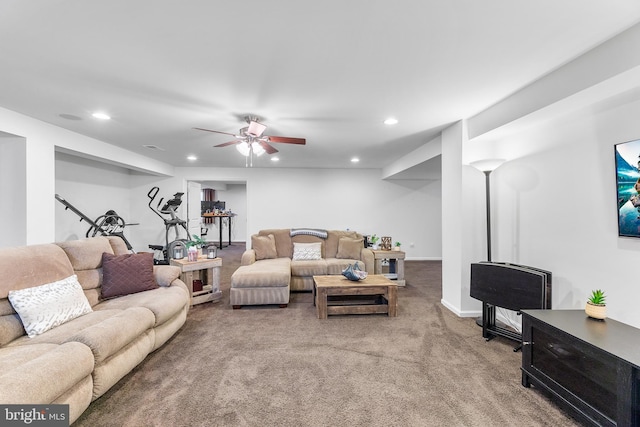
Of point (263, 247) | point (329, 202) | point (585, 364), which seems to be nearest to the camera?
point (585, 364)

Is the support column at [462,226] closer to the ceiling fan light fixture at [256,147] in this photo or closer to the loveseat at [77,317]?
the ceiling fan light fixture at [256,147]

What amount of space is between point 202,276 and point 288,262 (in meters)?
1.31

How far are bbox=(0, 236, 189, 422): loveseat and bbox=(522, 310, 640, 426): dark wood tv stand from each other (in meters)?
2.90

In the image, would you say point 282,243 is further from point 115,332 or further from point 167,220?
point 115,332

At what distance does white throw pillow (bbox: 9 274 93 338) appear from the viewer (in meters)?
1.93

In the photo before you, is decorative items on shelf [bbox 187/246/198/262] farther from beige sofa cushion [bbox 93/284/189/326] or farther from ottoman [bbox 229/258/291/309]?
beige sofa cushion [bbox 93/284/189/326]

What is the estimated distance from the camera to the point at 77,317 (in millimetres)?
2182

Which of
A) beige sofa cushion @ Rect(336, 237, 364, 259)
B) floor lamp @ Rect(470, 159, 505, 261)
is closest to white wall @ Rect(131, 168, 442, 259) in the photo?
beige sofa cushion @ Rect(336, 237, 364, 259)

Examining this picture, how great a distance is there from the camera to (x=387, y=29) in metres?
1.69

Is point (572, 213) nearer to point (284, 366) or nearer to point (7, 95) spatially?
point (284, 366)

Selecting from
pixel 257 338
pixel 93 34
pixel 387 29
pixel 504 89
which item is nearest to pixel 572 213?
pixel 504 89

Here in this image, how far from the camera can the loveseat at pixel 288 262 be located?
366cm

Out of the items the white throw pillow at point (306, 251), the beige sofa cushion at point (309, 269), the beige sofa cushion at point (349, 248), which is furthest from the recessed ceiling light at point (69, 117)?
the beige sofa cushion at point (349, 248)

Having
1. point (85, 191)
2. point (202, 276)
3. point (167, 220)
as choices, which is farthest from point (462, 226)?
point (85, 191)
